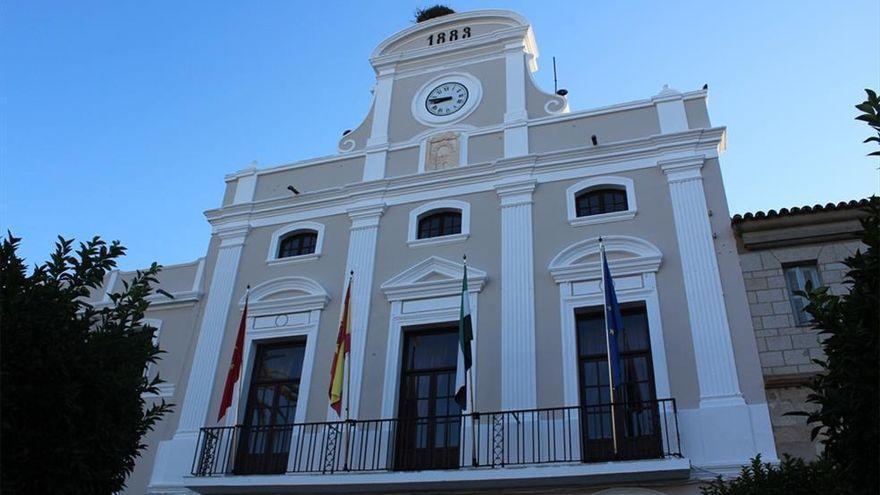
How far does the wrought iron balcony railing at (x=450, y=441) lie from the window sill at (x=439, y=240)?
3149mm

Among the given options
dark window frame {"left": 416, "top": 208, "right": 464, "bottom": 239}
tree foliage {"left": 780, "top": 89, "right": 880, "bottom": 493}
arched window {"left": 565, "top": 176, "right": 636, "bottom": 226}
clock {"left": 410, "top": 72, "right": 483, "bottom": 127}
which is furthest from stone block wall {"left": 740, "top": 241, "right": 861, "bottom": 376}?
clock {"left": 410, "top": 72, "right": 483, "bottom": 127}

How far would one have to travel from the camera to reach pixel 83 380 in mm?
6070

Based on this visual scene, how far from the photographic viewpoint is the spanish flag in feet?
35.7

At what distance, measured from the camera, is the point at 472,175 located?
1348cm

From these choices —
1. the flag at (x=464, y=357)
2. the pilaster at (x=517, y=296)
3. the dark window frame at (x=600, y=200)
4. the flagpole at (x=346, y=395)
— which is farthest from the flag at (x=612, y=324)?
the flagpole at (x=346, y=395)

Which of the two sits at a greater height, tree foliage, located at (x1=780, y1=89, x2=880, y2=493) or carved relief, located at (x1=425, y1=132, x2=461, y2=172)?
carved relief, located at (x1=425, y1=132, x2=461, y2=172)

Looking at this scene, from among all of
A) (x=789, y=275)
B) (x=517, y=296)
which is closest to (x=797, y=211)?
(x=789, y=275)

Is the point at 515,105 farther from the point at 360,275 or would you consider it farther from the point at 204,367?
the point at 204,367

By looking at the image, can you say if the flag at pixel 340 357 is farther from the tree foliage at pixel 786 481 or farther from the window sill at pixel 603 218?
the tree foliage at pixel 786 481

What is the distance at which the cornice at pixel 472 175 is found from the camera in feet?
40.9

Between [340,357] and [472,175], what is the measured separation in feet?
13.9

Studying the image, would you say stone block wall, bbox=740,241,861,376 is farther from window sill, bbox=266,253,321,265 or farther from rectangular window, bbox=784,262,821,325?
window sill, bbox=266,253,321,265

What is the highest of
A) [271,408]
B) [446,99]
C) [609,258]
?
[446,99]

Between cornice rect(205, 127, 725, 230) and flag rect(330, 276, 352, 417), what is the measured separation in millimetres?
2668
